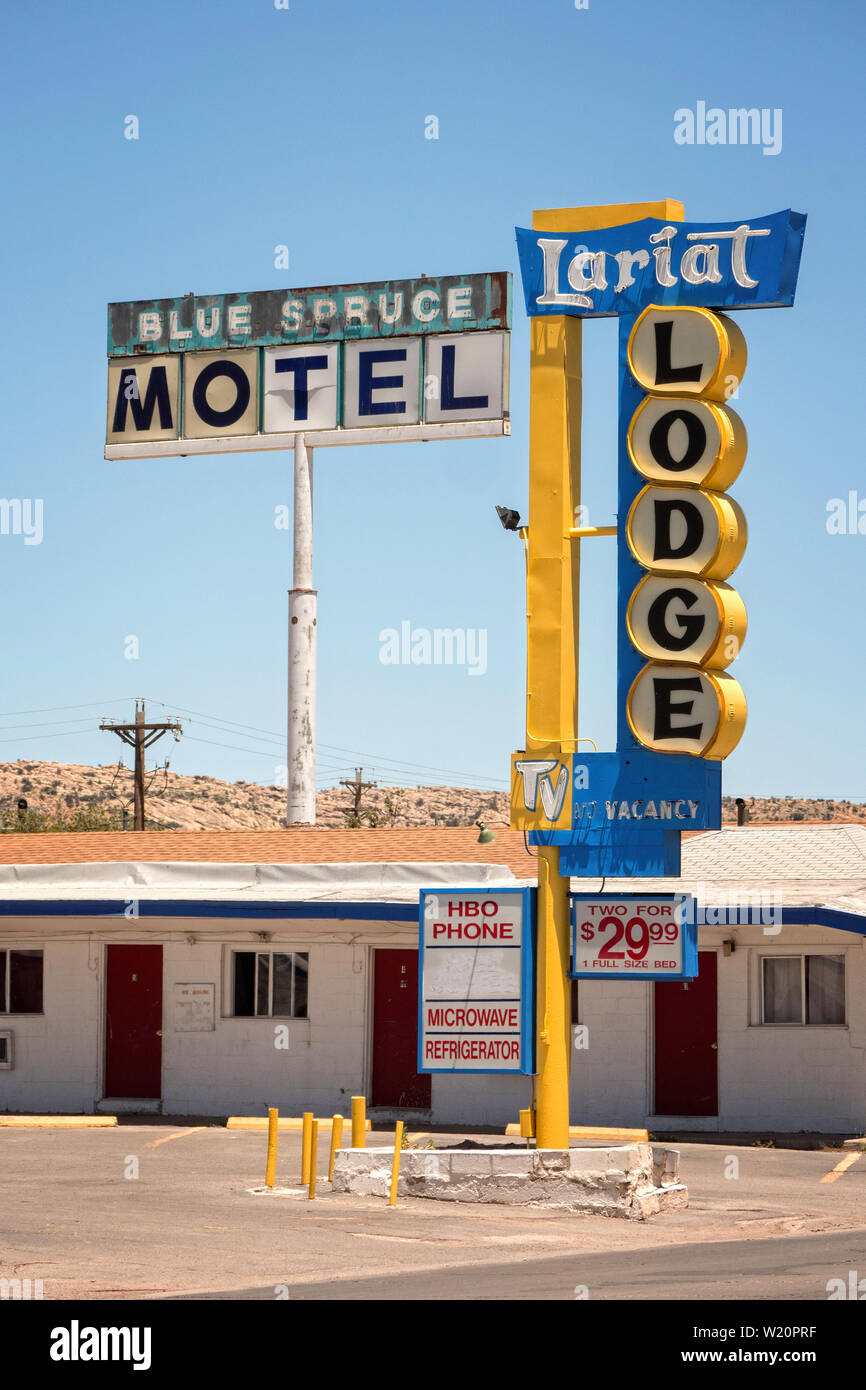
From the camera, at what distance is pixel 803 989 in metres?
27.0

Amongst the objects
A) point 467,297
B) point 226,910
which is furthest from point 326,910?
point 467,297

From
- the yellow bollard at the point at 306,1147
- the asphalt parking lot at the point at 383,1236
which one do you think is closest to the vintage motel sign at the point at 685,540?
the asphalt parking lot at the point at 383,1236

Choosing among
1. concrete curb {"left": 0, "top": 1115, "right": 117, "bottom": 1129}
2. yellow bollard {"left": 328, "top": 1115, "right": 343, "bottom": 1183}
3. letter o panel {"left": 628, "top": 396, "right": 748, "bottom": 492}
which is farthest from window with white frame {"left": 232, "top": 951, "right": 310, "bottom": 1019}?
letter o panel {"left": 628, "top": 396, "right": 748, "bottom": 492}

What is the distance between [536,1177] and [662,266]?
10275 mm

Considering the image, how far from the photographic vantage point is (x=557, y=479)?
20516 millimetres

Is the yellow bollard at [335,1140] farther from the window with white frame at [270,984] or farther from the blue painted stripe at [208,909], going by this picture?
the window with white frame at [270,984]

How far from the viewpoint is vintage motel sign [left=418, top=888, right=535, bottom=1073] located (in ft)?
66.3

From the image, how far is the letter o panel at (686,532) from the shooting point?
19.3m

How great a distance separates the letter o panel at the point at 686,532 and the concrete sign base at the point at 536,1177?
639cm

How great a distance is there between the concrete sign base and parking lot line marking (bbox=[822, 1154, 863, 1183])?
3.20 metres

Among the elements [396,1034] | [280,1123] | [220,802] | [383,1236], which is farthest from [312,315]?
[220,802]

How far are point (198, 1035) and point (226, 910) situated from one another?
8.60 ft

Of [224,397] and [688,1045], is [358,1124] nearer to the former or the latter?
[688,1045]
